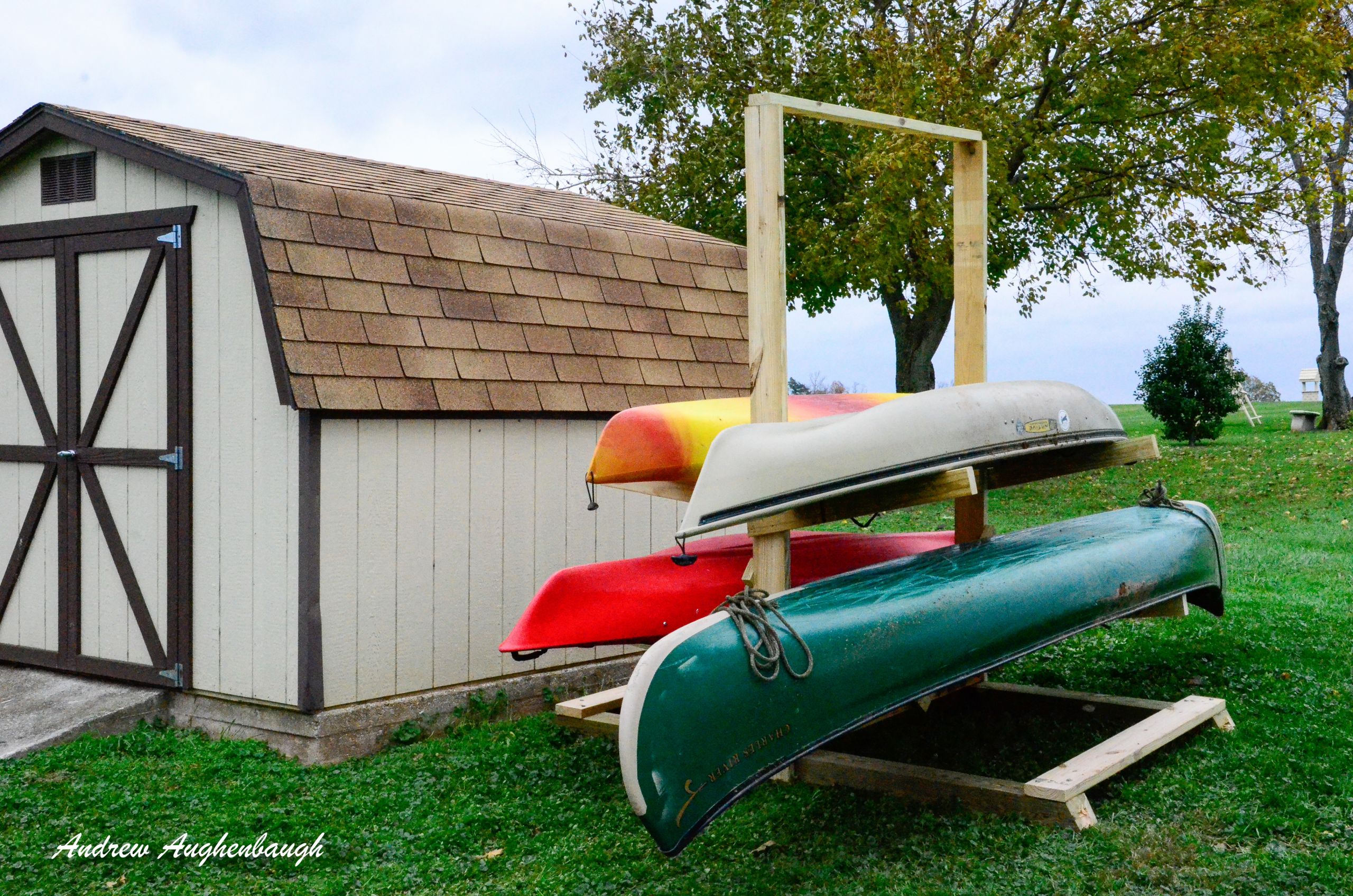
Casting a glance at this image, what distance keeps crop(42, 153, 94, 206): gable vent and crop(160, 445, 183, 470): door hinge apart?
1.66 m

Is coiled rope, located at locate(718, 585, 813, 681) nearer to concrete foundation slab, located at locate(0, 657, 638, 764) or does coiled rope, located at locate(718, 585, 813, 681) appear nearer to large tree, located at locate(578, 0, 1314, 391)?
concrete foundation slab, located at locate(0, 657, 638, 764)

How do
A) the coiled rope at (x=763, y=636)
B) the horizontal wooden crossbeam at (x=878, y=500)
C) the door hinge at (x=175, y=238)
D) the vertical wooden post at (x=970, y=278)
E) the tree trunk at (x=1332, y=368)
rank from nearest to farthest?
the coiled rope at (x=763, y=636), the horizontal wooden crossbeam at (x=878, y=500), the vertical wooden post at (x=970, y=278), the door hinge at (x=175, y=238), the tree trunk at (x=1332, y=368)

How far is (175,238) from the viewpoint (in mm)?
6668

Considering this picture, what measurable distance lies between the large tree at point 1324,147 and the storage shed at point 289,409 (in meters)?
12.9

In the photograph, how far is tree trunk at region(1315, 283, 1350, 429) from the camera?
2191cm

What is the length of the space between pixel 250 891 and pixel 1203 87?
1697 cm

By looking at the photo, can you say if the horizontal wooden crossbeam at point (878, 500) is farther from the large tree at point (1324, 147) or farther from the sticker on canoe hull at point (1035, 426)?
the large tree at point (1324, 147)

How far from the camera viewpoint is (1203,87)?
17156 mm

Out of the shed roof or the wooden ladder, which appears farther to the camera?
the wooden ladder

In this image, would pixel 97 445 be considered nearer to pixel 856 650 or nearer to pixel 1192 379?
pixel 856 650

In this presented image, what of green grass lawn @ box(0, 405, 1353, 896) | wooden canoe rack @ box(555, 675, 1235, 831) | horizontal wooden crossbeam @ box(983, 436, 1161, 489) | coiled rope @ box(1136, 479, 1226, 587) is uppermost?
horizontal wooden crossbeam @ box(983, 436, 1161, 489)

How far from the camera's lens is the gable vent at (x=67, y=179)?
7.13m

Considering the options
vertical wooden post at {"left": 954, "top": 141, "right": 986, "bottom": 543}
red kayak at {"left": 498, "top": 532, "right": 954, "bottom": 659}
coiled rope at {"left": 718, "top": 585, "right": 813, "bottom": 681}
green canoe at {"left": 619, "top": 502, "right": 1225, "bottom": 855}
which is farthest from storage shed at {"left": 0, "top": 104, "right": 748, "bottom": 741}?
coiled rope at {"left": 718, "top": 585, "right": 813, "bottom": 681}

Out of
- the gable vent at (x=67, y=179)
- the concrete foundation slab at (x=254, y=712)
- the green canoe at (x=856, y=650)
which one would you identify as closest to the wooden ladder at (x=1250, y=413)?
the green canoe at (x=856, y=650)
